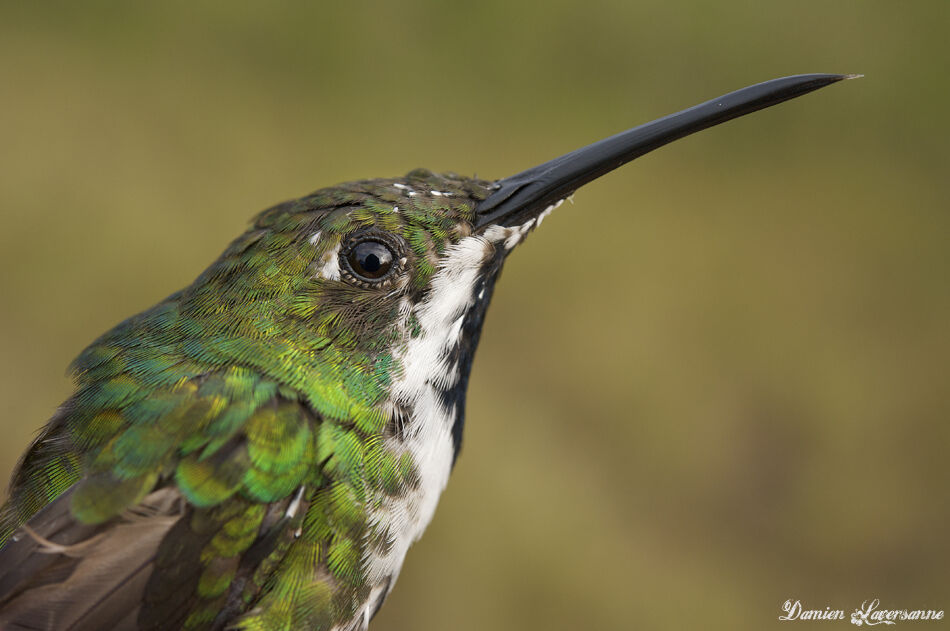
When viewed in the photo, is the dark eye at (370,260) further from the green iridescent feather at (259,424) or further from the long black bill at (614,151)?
the long black bill at (614,151)

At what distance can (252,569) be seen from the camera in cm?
237

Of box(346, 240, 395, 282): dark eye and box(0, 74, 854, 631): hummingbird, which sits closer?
box(0, 74, 854, 631): hummingbird

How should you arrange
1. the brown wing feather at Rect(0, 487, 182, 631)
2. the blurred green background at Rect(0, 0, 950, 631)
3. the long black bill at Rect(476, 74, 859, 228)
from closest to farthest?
1. the brown wing feather at Rect(0, 487, 182, 631)
2. the long black bill at Rect(476, 74, 859, 228)
3. the blurred green background at Rect(0, 0, 950, 631)

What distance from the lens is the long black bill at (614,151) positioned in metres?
2.56

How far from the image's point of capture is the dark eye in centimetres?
264
